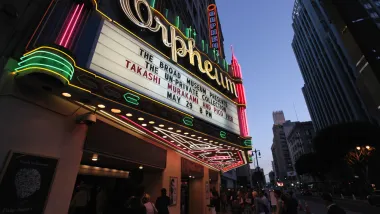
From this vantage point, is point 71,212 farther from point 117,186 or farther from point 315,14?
point 315,14

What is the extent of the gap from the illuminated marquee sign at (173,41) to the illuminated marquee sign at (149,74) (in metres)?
0.87

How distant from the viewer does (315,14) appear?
238 ft

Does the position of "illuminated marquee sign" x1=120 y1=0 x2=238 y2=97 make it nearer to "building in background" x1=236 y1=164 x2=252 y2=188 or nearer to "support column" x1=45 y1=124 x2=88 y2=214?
"support column" x1=45 y1=124 x2=88 y2=214

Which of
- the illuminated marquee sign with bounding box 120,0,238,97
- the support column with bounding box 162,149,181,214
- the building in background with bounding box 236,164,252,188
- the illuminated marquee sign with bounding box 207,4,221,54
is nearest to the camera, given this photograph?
the illuminated marquee sign with bounding box 120,0,238,97

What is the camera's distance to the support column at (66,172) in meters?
5.03

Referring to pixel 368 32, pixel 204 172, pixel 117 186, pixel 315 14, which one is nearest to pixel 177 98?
pixel 117 186

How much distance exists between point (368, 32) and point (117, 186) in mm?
14776

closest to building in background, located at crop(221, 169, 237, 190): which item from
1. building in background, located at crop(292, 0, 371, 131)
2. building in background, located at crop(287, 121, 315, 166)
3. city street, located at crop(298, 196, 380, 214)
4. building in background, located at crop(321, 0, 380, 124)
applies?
city street, located at crop(298, 196, 380, 214)

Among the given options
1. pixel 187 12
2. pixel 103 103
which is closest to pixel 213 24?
pixel 187 12

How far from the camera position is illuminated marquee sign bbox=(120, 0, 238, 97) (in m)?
7.67

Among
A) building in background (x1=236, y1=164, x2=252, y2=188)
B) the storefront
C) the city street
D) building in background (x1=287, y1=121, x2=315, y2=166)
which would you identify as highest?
building in background (x1=287, y1=121, x2=315, y2=166)

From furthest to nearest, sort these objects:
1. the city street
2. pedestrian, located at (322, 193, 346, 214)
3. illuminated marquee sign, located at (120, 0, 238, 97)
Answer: the city street
illuminated marquee sign, located at (120, 0, 238, 97)
pedestrian, located at (322, 193, 346, 214)

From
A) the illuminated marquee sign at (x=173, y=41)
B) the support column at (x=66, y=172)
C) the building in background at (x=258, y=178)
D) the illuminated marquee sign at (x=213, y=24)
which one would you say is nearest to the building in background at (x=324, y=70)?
the building in background at (x=258, y=178)

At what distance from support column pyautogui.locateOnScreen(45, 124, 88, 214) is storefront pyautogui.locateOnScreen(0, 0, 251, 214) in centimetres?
3
